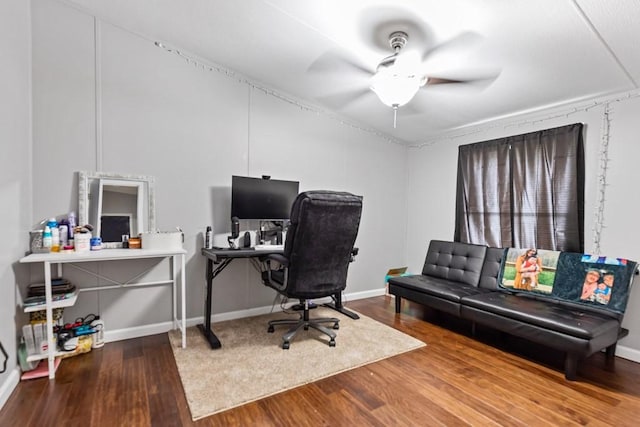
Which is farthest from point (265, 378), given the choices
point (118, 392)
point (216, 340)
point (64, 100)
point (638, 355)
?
point (638, 355)

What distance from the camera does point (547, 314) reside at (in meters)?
2.32

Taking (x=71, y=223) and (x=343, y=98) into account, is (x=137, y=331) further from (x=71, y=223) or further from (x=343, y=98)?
(x=343, y=98)

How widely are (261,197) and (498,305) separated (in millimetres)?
2388

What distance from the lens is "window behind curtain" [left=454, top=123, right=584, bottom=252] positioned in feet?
9.36

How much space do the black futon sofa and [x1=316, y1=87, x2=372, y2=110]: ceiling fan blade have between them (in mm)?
2049

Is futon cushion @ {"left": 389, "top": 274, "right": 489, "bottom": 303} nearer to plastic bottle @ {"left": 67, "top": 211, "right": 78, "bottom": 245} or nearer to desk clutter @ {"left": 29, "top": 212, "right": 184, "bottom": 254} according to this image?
desk clutter @ {"left": 29, "top": 212, "right": 184, "bottom": 254}

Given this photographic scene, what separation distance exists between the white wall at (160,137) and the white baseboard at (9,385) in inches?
23.3


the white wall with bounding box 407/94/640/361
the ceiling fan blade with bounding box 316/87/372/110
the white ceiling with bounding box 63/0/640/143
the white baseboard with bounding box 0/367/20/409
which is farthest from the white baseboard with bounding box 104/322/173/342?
the white wall with bounding box 407/94/640/361

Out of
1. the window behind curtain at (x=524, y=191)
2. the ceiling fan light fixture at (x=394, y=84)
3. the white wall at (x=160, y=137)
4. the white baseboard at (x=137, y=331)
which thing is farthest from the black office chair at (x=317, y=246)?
the window behind curtain at (x=524, y=191)

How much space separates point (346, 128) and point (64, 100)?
113 inches

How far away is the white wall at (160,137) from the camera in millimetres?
2361

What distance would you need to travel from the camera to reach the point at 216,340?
254cm

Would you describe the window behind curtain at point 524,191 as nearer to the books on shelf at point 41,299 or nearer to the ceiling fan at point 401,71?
the ceiling fan at point 401,71

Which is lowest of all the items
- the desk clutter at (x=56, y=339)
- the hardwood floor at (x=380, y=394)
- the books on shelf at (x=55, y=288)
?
the hardwood floor at (x=380, y=394)
